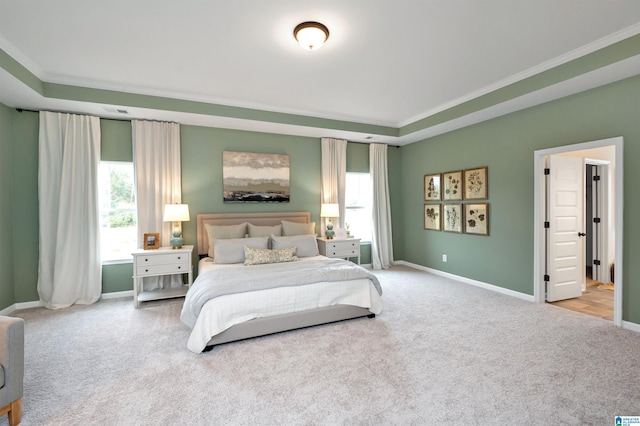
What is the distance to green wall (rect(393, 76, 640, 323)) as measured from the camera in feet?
10.4

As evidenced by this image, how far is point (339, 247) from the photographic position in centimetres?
535

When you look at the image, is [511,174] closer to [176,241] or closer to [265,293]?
[265,293]

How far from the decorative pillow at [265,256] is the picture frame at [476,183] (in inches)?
123

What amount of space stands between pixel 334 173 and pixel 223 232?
241 centimetres

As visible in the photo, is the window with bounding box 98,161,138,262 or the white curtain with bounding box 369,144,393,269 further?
the white curtain with bounding box 369,144,393,269

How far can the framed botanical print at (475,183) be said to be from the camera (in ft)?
15.6

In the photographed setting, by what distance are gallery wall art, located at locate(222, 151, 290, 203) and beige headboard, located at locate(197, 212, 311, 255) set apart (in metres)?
0.28

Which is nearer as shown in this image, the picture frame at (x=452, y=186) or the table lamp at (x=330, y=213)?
the picture frame at (x=452, y=186)

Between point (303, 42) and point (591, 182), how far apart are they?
573 cm

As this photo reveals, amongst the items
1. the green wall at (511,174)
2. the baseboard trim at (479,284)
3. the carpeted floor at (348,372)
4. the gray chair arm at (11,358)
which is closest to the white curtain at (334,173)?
the green wall at (511,174)

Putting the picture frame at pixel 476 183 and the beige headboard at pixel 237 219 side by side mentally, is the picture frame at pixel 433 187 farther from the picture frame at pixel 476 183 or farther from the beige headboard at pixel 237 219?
the beige headboard at pixel 237 219

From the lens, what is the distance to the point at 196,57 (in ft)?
10.2

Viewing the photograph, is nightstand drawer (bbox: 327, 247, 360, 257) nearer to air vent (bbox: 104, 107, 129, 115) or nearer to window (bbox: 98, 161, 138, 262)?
window (bbox: 98, 161, 138, 262)

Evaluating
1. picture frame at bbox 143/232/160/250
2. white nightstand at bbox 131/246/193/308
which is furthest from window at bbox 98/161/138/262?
white nightstand at bbox 131/246/193/308
